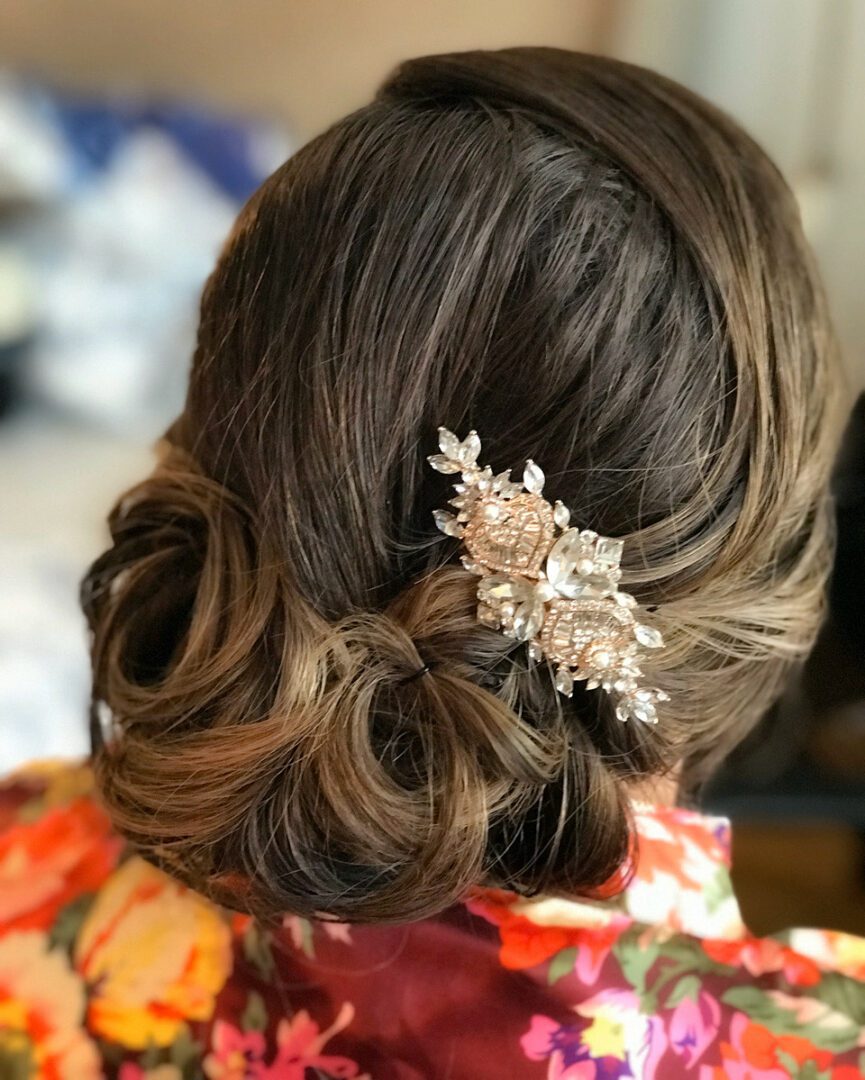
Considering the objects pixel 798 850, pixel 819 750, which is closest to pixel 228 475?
pixel 819 750

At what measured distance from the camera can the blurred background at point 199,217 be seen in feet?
2.56

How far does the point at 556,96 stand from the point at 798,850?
2.89ft

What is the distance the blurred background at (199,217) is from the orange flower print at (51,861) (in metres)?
0.20

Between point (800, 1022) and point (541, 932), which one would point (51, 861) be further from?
point (800, 1022)

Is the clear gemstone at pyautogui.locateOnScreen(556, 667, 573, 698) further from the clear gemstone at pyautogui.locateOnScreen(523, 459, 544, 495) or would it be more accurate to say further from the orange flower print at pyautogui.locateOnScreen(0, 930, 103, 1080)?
the orange flower print at pyautogui.locateOnScreen(0, 930, 103, 1080)

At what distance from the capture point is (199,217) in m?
1.26

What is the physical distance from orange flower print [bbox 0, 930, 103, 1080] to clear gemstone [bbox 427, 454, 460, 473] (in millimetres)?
373

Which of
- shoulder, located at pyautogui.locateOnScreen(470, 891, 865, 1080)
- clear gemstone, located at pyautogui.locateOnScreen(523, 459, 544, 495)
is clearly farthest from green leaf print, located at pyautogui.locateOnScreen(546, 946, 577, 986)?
clear gemstone, located at pyautogui.locateOnScreen(523, 459, 544, 495)

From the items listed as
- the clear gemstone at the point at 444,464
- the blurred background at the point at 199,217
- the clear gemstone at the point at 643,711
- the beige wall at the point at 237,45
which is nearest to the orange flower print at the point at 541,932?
the clear gemstone at the point at 643,711

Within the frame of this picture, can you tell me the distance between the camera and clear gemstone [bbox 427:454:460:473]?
1.36 ft

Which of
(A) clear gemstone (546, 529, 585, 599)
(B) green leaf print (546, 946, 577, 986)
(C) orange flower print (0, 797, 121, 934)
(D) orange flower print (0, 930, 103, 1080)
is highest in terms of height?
(A) clear gemstone (546, 529, 585, 599)

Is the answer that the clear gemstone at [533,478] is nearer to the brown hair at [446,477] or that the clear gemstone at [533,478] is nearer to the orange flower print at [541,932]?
the brown hair at [446,477]

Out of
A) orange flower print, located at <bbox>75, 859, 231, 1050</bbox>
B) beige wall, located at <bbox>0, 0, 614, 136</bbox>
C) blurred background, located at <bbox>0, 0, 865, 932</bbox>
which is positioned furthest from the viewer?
beige wall, located at <bbox>0, 0, 614, 136</bbox>

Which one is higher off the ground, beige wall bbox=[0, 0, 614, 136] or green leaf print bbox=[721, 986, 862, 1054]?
beige wall bbox=[0, 0, 614, 136]
